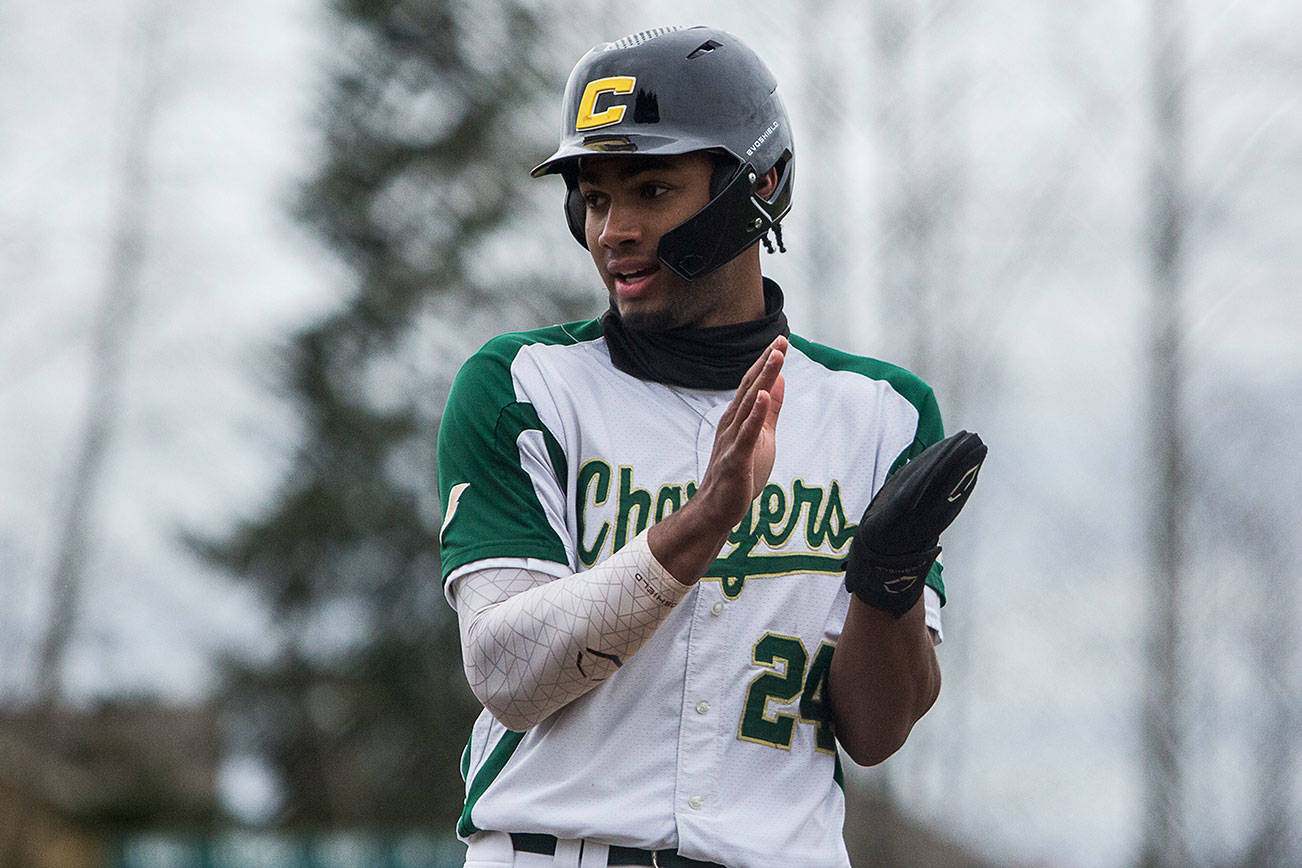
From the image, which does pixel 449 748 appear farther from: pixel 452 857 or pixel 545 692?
pixel 545 692

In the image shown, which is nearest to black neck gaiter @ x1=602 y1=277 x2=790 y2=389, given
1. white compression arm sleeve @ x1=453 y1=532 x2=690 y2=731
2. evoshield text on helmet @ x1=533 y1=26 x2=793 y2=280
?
evoshield text on helmet @ x1=533 y1=26 x2=793 y2=280

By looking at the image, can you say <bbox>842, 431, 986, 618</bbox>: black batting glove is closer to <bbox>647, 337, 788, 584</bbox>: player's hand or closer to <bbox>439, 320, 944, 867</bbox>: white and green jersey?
<bbox>439, 320, 944, 867</bbox>: white and green jersey

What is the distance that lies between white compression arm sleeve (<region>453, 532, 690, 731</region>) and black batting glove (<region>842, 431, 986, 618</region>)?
0.40 m

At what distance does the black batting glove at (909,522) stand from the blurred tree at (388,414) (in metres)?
14.0

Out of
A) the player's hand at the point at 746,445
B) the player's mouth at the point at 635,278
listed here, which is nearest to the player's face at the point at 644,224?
the player's mouth at the point at 635,278

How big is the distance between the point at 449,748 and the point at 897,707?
47.5 feet

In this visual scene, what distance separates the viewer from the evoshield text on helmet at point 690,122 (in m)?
3.14

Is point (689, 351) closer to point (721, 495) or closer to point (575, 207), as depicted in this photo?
point (575, 207)

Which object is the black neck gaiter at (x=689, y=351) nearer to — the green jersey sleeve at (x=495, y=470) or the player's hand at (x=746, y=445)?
the green jersey sleeve at (x=495, y=470)

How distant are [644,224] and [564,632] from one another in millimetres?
907

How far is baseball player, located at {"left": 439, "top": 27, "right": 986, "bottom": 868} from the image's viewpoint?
2.74 m

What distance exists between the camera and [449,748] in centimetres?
1694

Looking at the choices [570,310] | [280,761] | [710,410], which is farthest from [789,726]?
[280,761]

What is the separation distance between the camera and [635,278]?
318 centimetres
